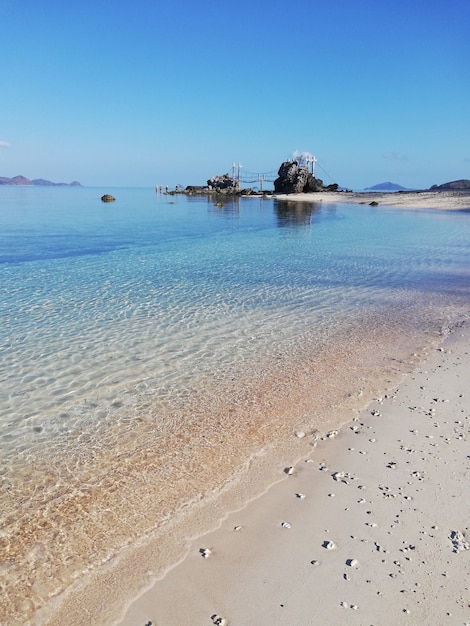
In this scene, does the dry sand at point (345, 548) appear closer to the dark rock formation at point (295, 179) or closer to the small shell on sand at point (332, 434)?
the small shell on sand at point (332, 434)

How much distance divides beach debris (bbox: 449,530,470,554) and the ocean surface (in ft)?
6.55

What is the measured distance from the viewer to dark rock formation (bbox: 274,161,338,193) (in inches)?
3767

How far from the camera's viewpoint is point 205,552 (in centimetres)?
397

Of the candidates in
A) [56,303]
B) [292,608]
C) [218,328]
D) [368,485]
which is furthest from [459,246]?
[292,608]

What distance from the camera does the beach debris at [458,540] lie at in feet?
12.7

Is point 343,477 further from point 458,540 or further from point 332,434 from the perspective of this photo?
point 458,540

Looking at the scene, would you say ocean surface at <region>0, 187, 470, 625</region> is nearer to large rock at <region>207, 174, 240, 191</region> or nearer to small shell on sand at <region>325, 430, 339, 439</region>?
small shell on sand at <region>325, 430, 339, 439</region>

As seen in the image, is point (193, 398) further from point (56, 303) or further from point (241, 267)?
point (241, 267)

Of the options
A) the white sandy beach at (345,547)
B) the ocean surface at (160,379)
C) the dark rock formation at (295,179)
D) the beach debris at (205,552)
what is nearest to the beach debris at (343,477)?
the white sandy beach at (345,547)

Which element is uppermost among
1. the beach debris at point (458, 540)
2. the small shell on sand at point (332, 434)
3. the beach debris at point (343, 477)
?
the beach debris at point (458, 540)

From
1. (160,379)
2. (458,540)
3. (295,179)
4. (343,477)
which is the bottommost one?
(160,379)

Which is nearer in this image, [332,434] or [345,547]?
[345,547]

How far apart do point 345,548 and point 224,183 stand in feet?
393

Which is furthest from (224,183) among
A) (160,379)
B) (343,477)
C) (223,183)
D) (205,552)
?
(205,552)
